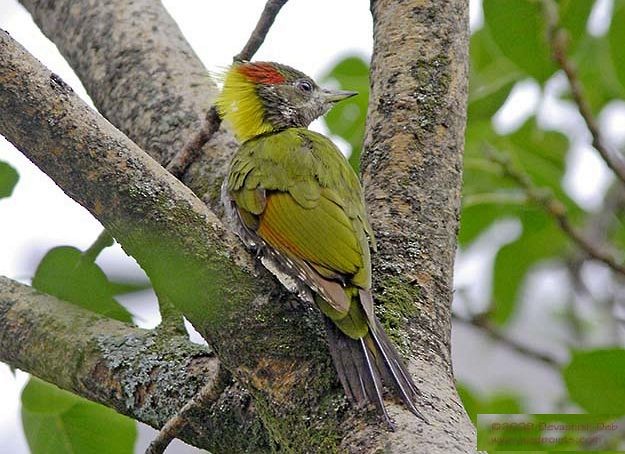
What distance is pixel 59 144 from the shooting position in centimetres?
182

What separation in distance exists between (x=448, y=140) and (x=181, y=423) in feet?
2.90

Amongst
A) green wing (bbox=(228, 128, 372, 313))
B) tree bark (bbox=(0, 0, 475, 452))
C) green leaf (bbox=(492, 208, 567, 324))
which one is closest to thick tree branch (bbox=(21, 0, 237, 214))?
tree bark (bbox=(0, 0, 475, 452))

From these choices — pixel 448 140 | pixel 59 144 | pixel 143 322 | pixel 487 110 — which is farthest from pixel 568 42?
pixel 59 144

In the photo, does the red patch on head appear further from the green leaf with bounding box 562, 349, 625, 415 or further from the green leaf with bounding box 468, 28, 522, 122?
the green leaf with bounding box 562, 349, 625, 415

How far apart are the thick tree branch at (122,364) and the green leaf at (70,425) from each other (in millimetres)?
179

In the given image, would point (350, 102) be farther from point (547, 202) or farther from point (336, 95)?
point (547, 202)

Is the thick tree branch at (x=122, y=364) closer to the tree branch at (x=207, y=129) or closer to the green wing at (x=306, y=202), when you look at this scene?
the green wing at (x=306, y=202)

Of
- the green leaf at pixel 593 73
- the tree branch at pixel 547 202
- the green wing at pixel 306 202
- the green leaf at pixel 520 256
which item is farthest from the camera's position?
the green leaf at pixel 593 73

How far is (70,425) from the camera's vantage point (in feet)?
8.96

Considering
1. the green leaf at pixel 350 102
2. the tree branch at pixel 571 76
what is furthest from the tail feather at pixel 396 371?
the green leaf at pixel 350 102

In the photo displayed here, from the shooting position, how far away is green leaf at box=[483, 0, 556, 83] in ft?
9.55

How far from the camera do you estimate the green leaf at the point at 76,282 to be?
2.60 m

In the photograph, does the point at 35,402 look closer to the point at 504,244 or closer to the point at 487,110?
the point at 487,110

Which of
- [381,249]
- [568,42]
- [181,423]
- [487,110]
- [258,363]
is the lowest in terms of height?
[181,423]
